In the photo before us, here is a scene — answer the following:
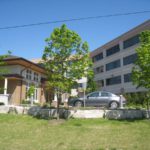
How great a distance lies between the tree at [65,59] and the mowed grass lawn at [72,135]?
3.19 m

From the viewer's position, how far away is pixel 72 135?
14195mm

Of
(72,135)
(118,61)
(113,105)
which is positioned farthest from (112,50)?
(72,135)

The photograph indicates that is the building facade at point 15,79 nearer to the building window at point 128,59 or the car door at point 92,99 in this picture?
the car door at point 92,99

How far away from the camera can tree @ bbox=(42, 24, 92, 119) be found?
1997 centimetres

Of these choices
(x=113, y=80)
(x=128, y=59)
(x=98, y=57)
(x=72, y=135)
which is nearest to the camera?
(x=72, y=135)

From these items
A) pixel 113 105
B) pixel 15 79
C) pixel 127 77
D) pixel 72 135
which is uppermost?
pixel 127 77

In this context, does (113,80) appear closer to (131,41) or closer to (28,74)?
(131,41)

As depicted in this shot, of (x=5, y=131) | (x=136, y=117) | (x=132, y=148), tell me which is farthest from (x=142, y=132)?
(x=5, y=131)

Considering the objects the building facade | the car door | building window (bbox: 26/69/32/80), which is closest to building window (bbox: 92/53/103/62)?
building window (bbox: 26/69/32/80)

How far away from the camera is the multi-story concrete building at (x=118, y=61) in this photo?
153 feet

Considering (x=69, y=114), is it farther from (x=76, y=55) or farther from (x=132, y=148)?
(x=132, y=148)

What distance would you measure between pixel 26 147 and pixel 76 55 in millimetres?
10261

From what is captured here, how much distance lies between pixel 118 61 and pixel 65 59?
107 feet

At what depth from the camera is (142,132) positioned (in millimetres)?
14883
